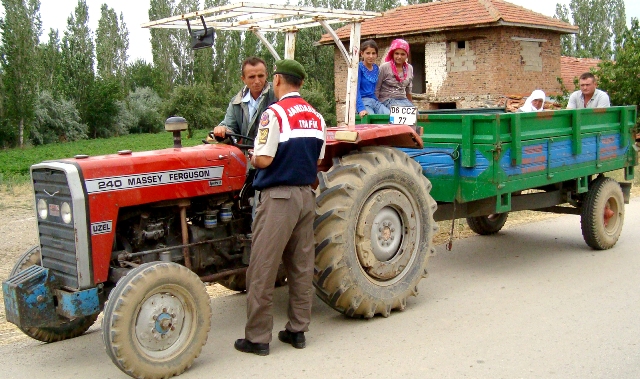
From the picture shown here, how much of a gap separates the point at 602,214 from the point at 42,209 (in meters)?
5.85

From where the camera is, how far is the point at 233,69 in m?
48.3

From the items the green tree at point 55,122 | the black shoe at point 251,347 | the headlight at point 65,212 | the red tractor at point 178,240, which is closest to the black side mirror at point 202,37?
the red tractor at point 178,240

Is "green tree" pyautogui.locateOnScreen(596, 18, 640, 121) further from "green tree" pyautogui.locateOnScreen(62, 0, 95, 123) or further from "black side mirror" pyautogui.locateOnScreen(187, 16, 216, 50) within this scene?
"green tree" pyautogui.locateOnScreen(62, 0, 95, 123)

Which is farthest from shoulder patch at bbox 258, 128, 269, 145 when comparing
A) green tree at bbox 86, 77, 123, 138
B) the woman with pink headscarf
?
green tree at bbox 86, 77, 123, 138

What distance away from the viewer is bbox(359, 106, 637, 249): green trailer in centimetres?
614

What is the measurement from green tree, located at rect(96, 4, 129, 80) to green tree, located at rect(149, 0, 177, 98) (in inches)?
263

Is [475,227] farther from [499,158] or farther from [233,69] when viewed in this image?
[233,69]

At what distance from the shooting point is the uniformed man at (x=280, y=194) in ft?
14.7

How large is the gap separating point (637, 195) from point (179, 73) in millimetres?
44032

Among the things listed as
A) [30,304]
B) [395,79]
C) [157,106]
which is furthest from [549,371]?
[157,106]

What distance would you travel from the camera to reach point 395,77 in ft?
24.8

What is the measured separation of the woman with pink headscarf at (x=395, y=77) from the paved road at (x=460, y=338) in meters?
1.99

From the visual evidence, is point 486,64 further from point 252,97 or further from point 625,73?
point 252,97

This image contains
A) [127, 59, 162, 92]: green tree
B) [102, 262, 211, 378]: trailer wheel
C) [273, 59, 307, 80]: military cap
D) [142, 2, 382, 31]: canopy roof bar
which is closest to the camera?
[102, 262, 211, 378]: trailer wheel
